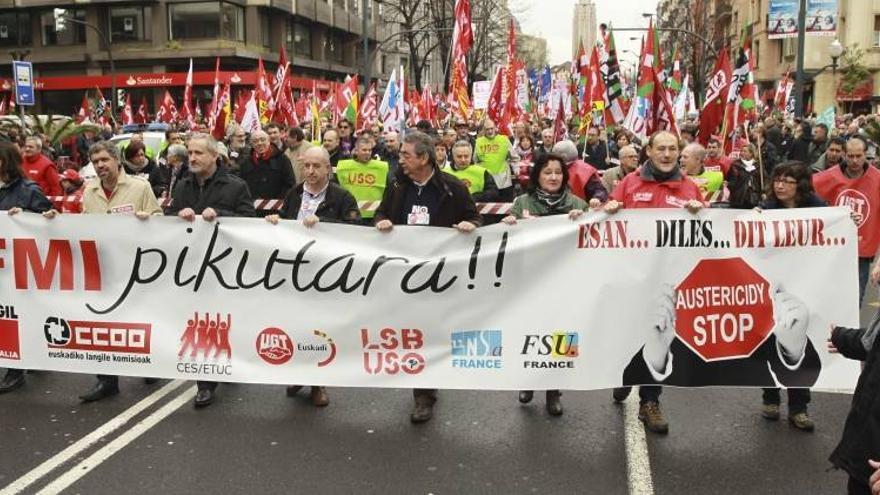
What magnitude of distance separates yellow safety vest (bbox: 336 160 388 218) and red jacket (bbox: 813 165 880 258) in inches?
180

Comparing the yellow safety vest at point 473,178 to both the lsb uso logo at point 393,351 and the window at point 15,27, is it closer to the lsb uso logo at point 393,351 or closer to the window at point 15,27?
the lsb uso logo at point 393,351

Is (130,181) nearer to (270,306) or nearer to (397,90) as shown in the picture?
(270,306)

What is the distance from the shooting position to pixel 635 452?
194 inches

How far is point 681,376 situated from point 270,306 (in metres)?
2.61

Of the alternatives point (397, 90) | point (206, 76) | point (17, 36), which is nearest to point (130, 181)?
point (397, 90)

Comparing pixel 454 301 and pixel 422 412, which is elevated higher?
pixel 454 301

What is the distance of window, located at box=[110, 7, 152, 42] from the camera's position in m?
51.6

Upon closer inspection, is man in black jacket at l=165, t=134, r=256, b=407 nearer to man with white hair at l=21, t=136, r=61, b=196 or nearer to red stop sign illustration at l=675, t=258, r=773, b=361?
red stop sign illustration at l=675, t=258, r=773, b=361

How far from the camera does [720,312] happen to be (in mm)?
5152

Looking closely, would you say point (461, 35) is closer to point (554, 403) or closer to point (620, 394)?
point (620, 394)

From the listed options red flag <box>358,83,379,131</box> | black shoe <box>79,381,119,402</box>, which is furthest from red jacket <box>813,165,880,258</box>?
red flag <box>358,83,379,131</box>

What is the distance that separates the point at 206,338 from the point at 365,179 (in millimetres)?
4352

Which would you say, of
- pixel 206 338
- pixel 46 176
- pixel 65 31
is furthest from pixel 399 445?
pixel 65 31

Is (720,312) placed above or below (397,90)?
below
